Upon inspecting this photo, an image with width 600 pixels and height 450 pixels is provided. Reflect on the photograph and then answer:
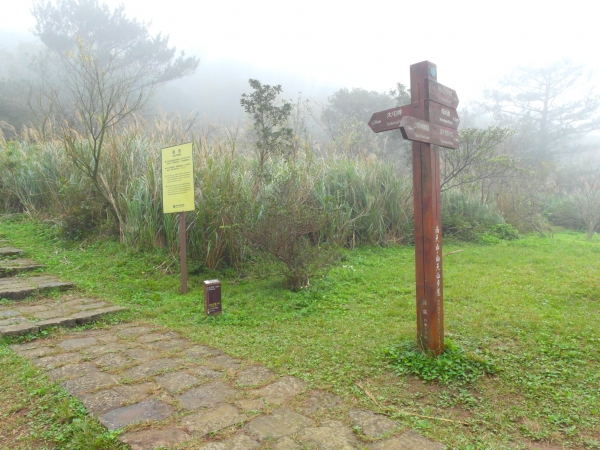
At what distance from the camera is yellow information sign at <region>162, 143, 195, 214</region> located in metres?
4.55

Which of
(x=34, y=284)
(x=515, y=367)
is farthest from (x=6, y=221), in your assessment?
(x=515, y=367)

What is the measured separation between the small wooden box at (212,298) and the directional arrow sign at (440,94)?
2.44 meters

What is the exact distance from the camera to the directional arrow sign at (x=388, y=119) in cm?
259

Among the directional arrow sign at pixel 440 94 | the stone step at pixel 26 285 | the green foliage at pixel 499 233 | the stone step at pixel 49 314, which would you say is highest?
the directional arrow sign at pixel 440 94

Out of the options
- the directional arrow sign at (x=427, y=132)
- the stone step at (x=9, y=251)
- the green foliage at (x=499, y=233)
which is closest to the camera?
the directional arrow sign at (x=427, y=132)

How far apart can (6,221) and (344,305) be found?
20.1ft

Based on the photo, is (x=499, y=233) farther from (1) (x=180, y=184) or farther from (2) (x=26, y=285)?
(2) (x=26, y=285)

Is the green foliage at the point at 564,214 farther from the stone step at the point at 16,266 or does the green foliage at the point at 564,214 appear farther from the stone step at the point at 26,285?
the stone step at the point at 16,266

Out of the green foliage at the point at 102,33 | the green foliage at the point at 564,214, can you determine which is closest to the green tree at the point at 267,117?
the green foliage at the point at 564,214

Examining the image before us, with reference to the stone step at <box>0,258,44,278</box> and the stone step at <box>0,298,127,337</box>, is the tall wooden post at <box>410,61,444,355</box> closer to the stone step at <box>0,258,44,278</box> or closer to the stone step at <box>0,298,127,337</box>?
the stone step at <box>0,298,127,337</box>

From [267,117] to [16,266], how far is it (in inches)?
158

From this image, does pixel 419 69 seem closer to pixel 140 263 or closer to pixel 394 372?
pixel 394 372

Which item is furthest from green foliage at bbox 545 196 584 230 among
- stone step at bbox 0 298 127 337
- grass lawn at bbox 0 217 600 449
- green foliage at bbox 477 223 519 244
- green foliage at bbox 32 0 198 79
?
green foliage at bbox 32 0 198 79

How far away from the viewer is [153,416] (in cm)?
218
